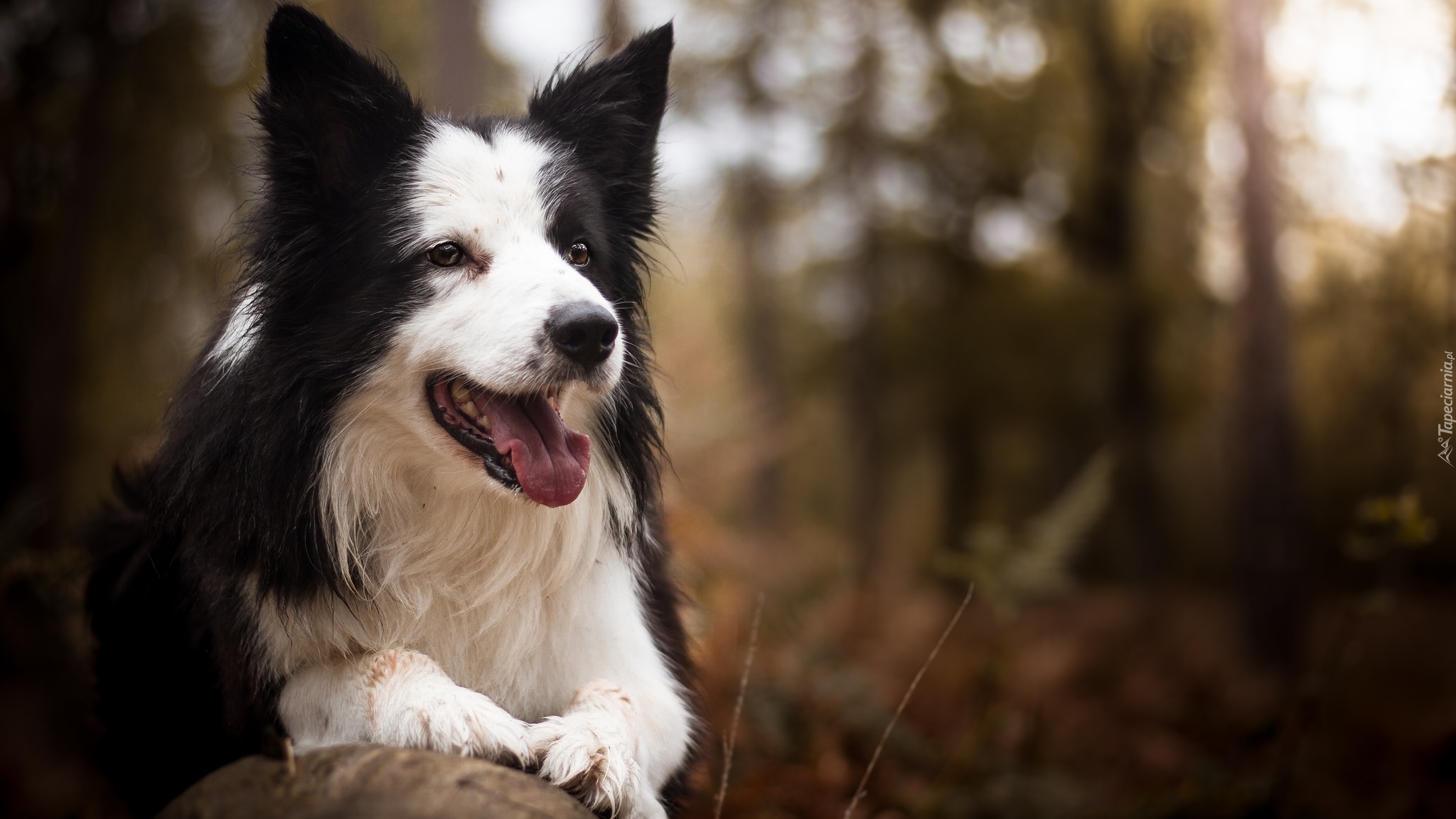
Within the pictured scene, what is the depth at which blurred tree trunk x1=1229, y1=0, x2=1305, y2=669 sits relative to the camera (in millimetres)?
8094

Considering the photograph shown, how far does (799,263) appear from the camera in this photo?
1669cm

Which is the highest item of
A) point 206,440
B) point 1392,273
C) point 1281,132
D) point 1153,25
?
point 1153,25

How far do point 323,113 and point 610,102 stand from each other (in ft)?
2.60

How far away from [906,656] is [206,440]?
Result: 25.2ft

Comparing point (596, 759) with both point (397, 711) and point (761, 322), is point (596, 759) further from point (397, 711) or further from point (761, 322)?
point (761, 322)

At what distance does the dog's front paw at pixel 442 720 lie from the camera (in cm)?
211

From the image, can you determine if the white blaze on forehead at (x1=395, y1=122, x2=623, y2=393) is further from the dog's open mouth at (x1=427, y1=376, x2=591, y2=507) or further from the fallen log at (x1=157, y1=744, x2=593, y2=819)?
the fallen log at (x1=157, y1=744, x2=593, y2=819)

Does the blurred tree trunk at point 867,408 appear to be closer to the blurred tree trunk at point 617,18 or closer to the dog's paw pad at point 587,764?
the blurred tree trunk at point 617,18

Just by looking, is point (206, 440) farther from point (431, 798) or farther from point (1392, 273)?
point (1392, 273)

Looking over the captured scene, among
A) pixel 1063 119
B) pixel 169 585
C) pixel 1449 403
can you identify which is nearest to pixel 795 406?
pixel 1063 119

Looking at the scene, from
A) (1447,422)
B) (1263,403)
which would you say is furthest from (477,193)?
(1263,403)

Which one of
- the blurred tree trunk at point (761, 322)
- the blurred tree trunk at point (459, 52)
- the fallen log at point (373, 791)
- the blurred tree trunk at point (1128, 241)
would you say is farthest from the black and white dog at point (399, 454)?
the blurred tree trunk at point (1128, 241)

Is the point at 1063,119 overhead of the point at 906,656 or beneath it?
overhead

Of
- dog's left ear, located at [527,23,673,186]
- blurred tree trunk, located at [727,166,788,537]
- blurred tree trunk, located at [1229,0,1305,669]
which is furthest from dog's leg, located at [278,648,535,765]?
blurred tree trunk, located at [727,166,788,537]
